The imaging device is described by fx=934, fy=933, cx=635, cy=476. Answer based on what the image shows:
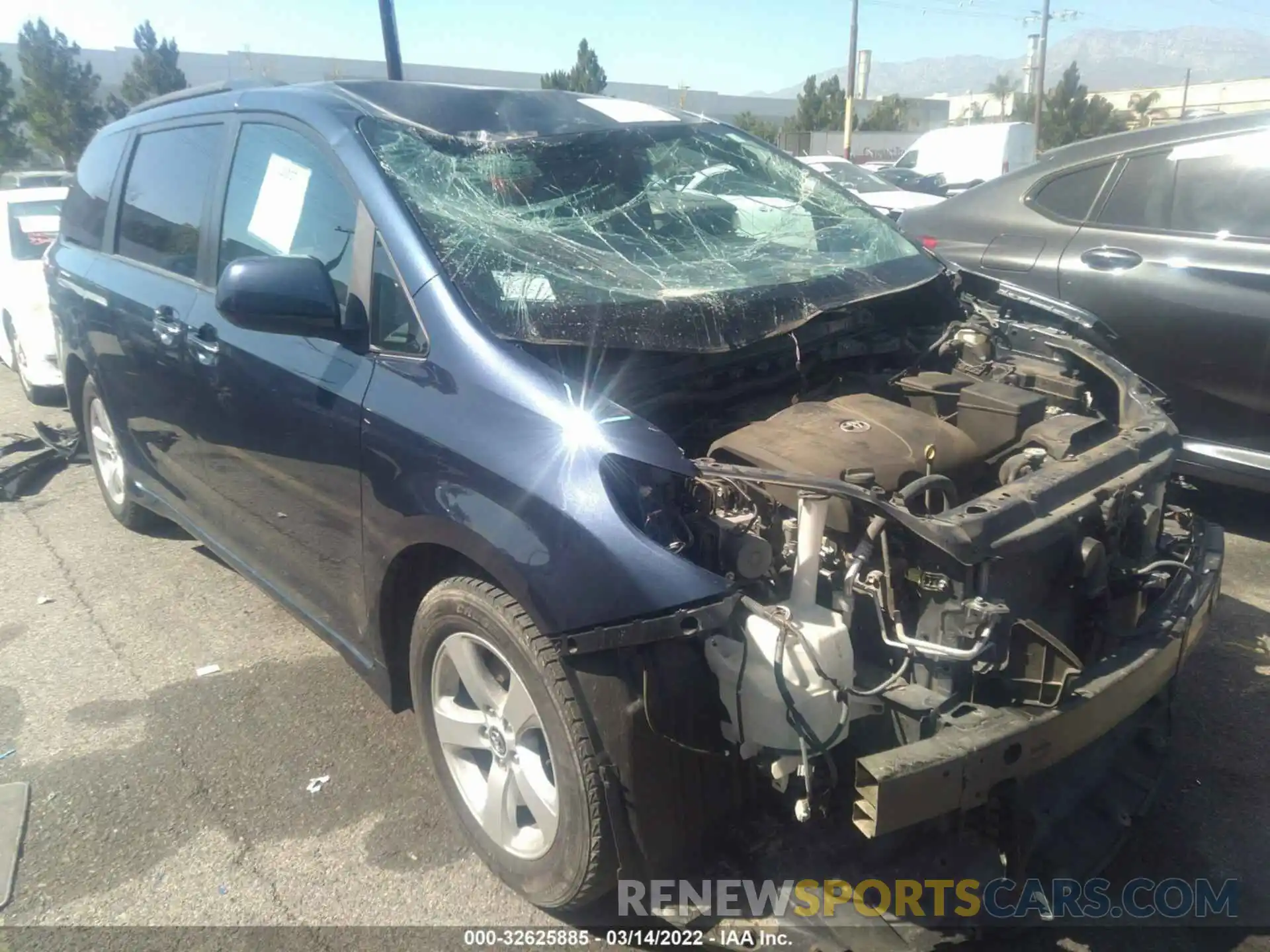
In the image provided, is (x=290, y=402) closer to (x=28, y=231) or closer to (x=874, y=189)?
(x=28, y=231)

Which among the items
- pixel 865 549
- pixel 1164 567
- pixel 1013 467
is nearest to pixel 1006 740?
pixel 865 549

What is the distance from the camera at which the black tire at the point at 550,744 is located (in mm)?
2006

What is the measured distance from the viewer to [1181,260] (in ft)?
13.7

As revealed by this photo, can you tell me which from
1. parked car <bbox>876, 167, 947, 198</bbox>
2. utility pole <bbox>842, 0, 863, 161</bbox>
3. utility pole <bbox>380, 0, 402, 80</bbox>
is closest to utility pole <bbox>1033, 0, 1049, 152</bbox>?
utility pole <bbox>842, 0, 863, 161</bbox>

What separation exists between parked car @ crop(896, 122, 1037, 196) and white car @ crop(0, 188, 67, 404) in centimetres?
1720

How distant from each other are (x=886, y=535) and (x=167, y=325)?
8.79 ft

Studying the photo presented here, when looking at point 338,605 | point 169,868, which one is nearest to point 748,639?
point 338,605

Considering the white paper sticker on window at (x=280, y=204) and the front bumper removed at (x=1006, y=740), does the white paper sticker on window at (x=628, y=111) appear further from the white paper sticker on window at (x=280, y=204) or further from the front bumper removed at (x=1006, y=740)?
the front bumper removed at (x=1006, y=740)

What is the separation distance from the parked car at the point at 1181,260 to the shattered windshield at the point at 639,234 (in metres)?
1.42

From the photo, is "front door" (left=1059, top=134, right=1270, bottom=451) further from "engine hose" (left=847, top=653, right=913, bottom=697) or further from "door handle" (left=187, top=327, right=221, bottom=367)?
"door handle" (left=187, top=327, right=221, bottom=367)

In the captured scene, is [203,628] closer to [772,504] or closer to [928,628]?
[772,504]

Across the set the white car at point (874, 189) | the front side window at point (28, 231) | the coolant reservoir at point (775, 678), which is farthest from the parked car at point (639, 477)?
the white car at point (874, 189)

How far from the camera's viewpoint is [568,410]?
2.09 metres

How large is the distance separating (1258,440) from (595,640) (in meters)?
3.43
